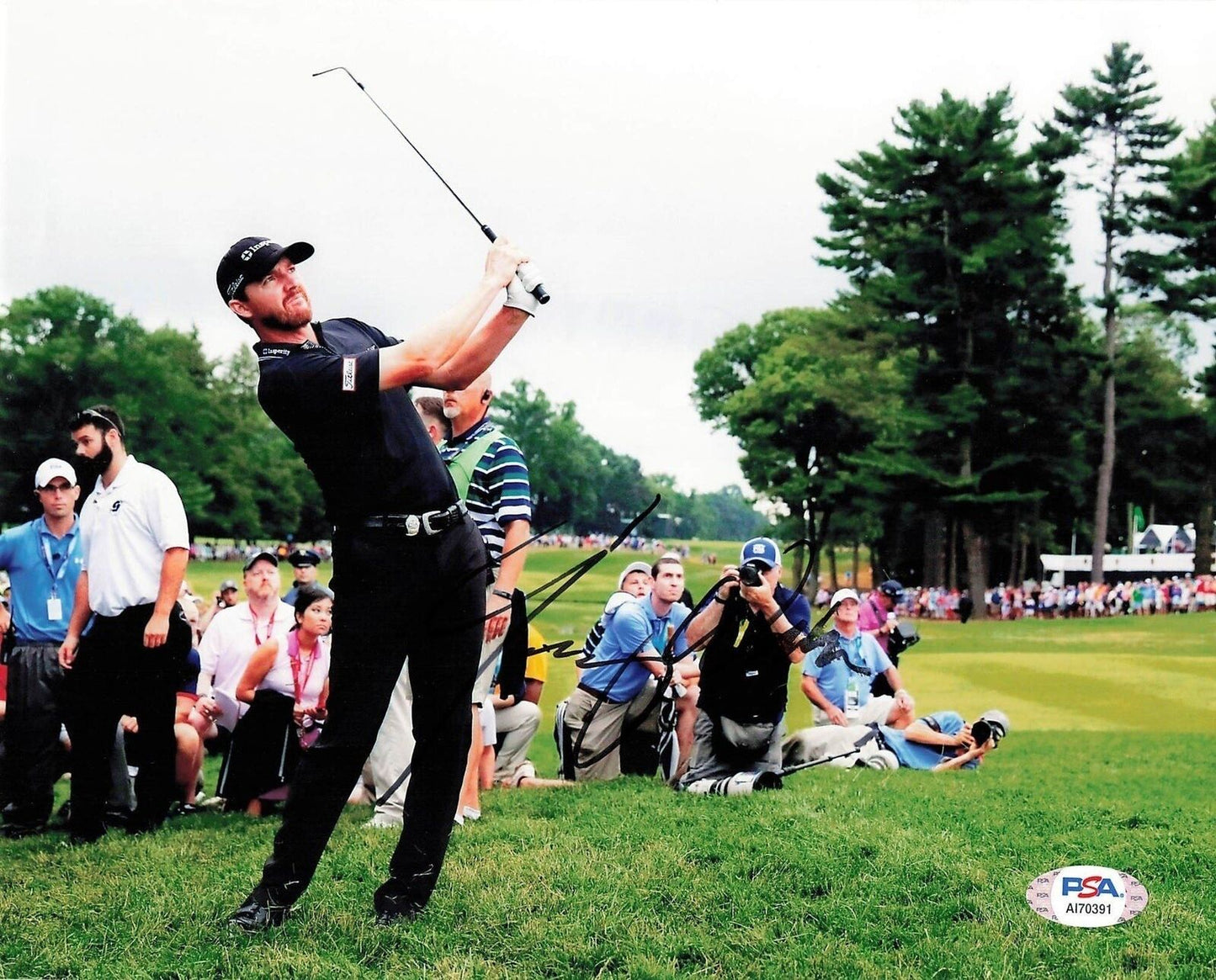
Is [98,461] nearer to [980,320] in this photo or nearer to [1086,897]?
[1086,897]

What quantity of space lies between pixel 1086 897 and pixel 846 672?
4.76m

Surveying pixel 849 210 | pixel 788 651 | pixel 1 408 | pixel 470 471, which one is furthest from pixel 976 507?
pixel 1 408

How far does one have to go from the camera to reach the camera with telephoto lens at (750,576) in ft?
16.7

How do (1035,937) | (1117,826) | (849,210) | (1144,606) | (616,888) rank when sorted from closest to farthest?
(1035,937), (616,888), (1117,826), (849,210), (1144,606)

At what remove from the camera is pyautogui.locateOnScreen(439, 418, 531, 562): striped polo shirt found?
4.70 m

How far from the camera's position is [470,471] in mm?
4219

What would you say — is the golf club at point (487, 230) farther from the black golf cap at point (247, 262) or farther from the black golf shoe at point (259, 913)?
the black golf shoe at point (259, 913)

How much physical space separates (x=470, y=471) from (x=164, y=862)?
1.69 m

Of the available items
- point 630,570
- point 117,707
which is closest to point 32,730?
point 117,707

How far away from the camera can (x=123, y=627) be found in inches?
189

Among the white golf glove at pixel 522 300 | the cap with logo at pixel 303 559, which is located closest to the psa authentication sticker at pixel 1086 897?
the white golf glove at pixel 522 300

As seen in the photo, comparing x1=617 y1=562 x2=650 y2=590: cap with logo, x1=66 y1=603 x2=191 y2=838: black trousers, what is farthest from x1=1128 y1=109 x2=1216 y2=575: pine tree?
x1=66 y1=603 x2=191 y2=838: black trousers

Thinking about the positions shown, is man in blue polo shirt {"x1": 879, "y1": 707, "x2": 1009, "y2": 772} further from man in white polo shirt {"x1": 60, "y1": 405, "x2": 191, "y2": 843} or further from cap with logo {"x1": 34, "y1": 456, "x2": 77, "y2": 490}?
cap with logo {"x1": 34, "y1": 456, "x2": 77, "y2": 490}

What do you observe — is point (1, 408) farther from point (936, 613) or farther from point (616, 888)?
point (616, 888)
